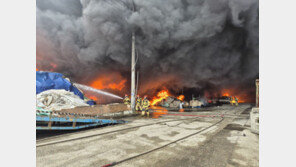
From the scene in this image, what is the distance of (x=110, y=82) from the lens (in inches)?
901

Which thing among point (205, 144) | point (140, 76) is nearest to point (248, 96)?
A: point (140, 76)

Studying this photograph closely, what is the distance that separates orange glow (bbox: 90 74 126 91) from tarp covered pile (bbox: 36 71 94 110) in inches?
389

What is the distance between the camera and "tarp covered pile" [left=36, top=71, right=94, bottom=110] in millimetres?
7891

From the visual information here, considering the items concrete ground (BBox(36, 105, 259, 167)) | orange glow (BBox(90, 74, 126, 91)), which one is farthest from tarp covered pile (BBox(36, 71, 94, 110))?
orange glow (BBox(90, 74, 126, 91))

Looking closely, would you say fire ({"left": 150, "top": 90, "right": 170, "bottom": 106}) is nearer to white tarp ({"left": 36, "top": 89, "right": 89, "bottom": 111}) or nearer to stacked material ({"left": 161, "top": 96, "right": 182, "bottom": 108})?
stacked material ({"left": 161, "top": 96, "right": 182, "bottom": 108})

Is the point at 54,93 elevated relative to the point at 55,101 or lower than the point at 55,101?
elevated

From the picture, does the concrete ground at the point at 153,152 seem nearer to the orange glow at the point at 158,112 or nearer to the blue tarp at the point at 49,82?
the orange glow at the point at 158,112

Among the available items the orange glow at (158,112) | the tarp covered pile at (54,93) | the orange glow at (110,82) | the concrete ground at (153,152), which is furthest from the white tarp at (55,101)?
the orange glow at (110,82)

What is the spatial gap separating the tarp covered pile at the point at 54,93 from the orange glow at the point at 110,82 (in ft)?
32.4

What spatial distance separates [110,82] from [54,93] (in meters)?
14.3

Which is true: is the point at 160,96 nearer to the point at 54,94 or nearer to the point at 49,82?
the point at 49,82

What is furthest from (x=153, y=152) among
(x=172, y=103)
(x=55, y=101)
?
(x=172, y=103)

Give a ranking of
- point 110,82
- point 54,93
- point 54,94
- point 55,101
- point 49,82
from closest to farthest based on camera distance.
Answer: point 55,101 < point 54,94 < point 54,93 < point 49,82 < point 110,82

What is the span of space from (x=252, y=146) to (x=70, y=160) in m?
4.65
